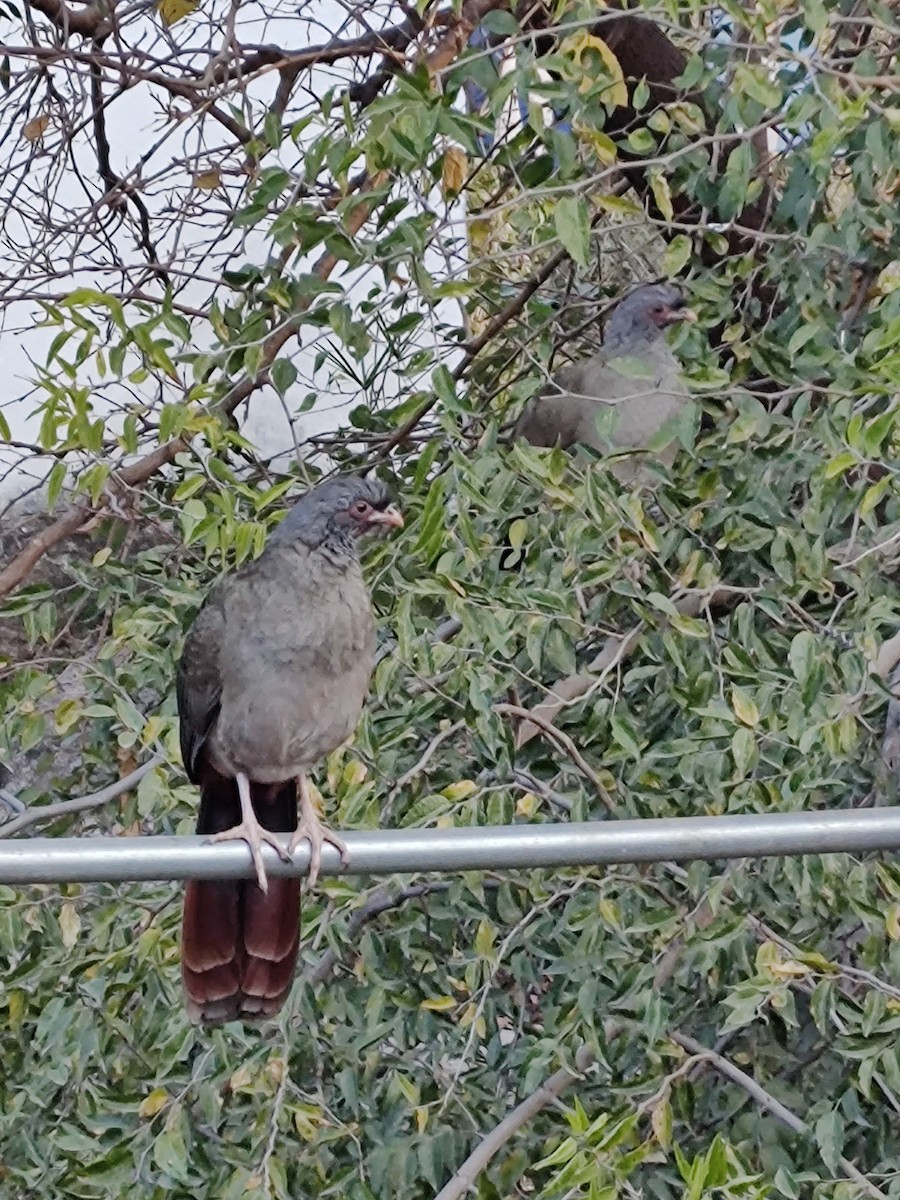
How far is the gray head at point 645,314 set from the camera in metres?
3.38

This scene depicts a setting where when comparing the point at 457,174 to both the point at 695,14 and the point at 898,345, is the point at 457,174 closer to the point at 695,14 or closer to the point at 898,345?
→ the point at 695,14

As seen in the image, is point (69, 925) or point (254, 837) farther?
point (69, 925)

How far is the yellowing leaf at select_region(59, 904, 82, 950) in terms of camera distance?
8.28 ft

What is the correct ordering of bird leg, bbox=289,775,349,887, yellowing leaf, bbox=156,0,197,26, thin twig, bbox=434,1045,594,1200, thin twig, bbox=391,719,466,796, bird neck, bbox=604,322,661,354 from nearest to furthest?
bird leg, bbox=289,775,349,887
thin twig, bbox=434,1045,594,1200
thin twig, bbox=391,719,466,796
yellowing leaf, bbox=156,0,197,26
bird neck, bbox=604,322,661,354

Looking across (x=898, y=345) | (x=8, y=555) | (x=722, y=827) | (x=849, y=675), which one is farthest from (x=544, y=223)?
(x=8, y=555)

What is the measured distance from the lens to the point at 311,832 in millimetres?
2357

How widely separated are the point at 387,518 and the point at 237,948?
0.72 metres

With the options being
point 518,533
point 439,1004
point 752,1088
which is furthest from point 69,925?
point 752,1088

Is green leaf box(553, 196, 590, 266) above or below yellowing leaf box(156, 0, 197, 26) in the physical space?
below

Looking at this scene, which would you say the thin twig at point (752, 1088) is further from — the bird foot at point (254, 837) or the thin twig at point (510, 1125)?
the bird foot at point (254, 837)

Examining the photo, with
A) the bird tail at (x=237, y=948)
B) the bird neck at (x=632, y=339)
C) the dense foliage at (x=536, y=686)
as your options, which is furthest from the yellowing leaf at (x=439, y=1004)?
the bird neck at (x=632, y=339)

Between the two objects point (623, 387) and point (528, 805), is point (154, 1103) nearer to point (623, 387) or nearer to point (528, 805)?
point (528, 805)

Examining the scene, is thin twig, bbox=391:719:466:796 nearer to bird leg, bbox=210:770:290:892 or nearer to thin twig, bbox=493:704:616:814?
thin twig, bbox=493:704:616:814

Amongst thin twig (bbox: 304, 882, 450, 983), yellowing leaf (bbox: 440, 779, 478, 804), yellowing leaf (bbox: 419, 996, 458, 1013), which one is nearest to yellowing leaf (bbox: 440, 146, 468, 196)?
yellowing leaf (bbox: 440, 779, 478, 804)
